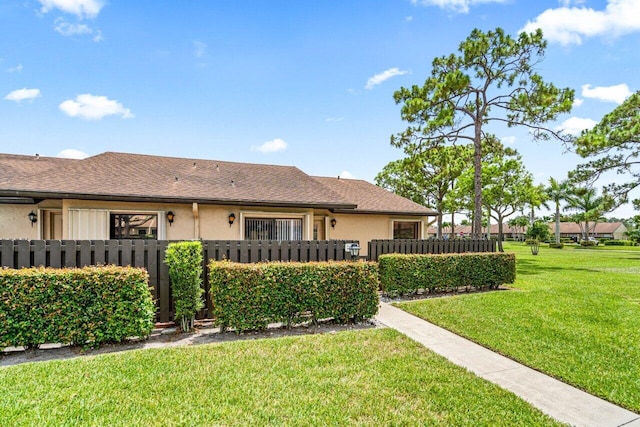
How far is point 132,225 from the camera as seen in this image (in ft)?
34.2

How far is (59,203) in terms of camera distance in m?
10.2

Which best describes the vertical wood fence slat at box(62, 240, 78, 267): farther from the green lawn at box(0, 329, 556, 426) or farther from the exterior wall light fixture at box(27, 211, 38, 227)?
the exterior wall light fixture at box(27, 211, 38, 227)

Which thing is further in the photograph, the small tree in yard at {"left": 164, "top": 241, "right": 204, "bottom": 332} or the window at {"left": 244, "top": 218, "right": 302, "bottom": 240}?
the window at {"left": 244, "top": 218, "right": 302, "bottom": 240}

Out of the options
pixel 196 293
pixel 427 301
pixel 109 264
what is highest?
pixel 109 264

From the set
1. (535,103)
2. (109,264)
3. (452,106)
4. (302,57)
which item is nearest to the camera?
(109,264)

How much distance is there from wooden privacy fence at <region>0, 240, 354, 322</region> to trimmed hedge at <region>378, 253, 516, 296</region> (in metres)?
2.19

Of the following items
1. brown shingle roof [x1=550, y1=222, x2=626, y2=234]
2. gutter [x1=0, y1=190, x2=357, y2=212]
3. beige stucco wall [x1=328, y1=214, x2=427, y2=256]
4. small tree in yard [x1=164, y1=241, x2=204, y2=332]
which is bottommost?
brown shingle roof [x1=550, y1=222, x2=626, y2=234]

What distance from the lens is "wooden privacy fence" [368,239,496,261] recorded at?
9562 mm

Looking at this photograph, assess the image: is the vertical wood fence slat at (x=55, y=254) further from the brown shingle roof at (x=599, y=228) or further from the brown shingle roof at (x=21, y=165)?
the brown shingle roof at (x=599, y=228)

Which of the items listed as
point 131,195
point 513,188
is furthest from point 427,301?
point 513,188

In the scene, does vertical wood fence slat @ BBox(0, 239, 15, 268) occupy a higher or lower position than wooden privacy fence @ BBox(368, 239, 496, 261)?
higher

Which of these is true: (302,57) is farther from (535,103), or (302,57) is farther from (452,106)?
(535,103)

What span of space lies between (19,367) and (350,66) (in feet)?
45.6

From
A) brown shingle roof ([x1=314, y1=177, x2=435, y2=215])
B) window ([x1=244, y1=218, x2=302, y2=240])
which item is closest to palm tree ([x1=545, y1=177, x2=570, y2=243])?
brown shingle roof ([x1=314, y1=177, x2=435, y2=215])
